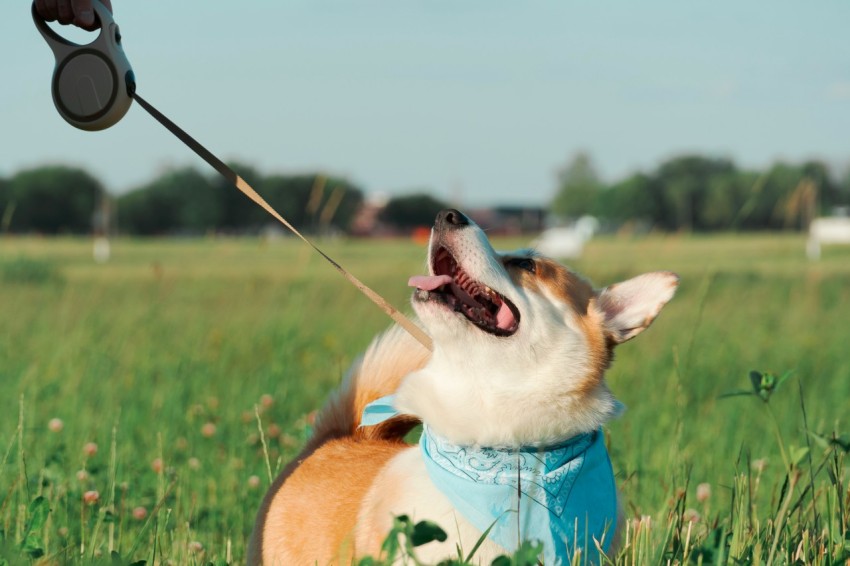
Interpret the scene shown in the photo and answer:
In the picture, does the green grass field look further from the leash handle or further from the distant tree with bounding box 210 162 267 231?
the distant tree with bounding box 210 162 267 231

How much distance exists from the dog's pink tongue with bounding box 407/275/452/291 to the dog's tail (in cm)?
46

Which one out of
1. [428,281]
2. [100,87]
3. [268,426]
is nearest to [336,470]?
[428,281]

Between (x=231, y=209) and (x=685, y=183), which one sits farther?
(x=231, y=209)

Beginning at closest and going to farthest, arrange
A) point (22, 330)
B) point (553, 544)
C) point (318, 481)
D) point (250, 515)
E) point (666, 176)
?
1. point (553, 544)
2. point (318, 481)
3. point (250, 515)
4. point (22, 330)
5. point (666, 176)

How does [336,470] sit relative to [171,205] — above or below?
above

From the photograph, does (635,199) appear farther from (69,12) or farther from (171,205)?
(69,12)

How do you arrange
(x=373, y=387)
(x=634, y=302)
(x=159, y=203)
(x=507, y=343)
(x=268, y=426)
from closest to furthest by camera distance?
1. (x=507, y=343)
2. (x=634, y=302)
3. (x=373, y=387)
4. (x=268, y=426)
5. (x=159, y=203)

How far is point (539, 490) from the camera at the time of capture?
2578 millimetres

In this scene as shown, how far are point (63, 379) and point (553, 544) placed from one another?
385 centimetres

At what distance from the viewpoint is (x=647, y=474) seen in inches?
164

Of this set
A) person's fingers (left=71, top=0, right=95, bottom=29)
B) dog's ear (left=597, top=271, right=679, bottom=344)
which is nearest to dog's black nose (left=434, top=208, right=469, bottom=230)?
dog's ear (left=597, top=271, right=679, bottom=344)

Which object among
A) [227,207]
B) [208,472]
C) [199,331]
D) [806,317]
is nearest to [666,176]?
[227,207]

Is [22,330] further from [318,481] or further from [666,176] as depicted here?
[666,176]

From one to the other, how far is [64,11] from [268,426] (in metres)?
2.67
